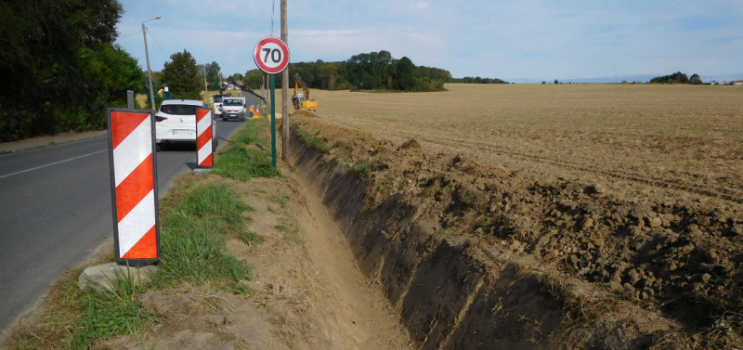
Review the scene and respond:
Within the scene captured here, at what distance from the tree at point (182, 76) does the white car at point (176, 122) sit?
44.9 meters

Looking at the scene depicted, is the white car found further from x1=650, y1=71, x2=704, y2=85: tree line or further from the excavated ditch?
x1=650, y1=71, x2=704, y2=85: tree line

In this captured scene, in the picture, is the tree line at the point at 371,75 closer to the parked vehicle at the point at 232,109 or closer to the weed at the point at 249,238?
the parked vehicle at the point at 232,109

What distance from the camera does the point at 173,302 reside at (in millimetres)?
3744

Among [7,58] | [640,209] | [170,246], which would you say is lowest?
[170,246]

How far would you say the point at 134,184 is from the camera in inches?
157

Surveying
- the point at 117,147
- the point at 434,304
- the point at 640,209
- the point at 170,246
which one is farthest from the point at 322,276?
the point at 640,209

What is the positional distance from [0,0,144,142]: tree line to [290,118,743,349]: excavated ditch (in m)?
16.9

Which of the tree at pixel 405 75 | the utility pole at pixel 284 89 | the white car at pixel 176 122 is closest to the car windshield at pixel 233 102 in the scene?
the white car at pixel 176 122

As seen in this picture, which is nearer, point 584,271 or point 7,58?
point 584,271

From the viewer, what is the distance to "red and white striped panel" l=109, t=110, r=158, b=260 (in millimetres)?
3871

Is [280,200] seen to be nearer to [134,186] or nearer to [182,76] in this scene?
A: [134,186]

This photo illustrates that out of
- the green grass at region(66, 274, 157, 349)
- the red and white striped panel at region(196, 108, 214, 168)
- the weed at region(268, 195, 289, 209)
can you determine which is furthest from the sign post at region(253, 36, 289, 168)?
the green grass at region(66, 274, 157, 349)

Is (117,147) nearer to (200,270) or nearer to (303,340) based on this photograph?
(200,270)

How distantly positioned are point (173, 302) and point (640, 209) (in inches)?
162
